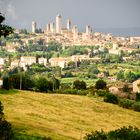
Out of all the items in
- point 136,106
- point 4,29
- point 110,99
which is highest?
point 4,29

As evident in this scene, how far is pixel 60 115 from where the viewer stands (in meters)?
48.1

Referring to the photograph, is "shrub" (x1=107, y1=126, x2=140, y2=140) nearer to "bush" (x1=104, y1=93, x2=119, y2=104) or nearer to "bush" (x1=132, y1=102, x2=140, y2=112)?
"bush" (x1=132, y1=102, x2=140, y2=112)

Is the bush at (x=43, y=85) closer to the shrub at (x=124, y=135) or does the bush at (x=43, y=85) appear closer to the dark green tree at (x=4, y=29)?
the shrub at (x=124, y=135)

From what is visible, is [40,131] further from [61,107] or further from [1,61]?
[1,61]

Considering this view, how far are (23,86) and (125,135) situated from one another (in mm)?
48651

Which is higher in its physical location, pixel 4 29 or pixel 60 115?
pixel 4 29

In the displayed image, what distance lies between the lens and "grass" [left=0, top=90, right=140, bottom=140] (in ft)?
122

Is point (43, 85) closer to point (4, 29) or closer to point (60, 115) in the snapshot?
point (60, 115)

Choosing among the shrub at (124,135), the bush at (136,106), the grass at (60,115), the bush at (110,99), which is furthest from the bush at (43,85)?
the shrub at (124,135)

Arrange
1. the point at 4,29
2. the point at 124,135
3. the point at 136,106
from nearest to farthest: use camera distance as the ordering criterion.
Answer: the point at 4,29 < the point at 124,135 < the point at 136,106

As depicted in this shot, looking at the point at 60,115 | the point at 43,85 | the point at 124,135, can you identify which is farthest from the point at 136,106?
the point at 124,135

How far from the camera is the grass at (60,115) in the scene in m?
37.1

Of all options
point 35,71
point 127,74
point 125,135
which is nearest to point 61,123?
point 125,135

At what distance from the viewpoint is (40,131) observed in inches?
1368
